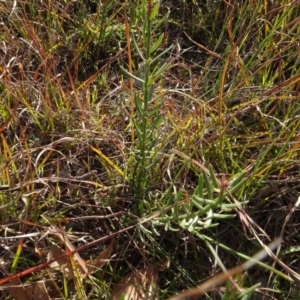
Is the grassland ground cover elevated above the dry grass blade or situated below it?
above

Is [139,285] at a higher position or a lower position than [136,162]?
lower

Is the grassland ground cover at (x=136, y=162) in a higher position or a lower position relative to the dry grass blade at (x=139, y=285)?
higher

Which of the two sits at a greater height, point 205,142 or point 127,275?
point 205,142

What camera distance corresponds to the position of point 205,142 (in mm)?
1144

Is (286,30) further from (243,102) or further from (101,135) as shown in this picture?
(101,135)

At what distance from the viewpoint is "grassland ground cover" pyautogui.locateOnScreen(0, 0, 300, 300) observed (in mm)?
1008

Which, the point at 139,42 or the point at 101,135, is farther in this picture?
the point at 139,42

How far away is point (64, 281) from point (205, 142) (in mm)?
416

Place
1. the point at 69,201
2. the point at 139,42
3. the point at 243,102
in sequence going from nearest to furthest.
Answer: the point at 69,201 < the point at 243,102 < the point at 139,42

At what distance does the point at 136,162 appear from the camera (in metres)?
1.09

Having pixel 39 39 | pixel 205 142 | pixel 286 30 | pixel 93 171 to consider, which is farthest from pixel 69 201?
pixel 286 30

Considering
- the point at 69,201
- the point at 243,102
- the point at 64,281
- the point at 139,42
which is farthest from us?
the point at 139,42

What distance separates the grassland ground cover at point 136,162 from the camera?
3.31 feet

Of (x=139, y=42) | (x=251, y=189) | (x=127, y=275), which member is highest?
(x=139, y=42)
